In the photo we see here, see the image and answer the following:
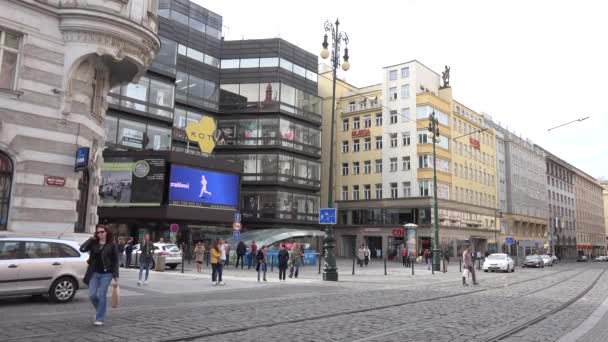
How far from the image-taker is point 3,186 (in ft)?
49.5

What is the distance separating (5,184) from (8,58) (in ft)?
12.7

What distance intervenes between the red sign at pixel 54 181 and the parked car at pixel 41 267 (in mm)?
3603

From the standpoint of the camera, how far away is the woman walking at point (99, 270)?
358 inches

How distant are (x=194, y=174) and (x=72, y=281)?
27.1 meters

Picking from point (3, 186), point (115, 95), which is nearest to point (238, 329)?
point (3, 186)


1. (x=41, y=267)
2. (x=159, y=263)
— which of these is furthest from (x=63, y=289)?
(x=159, y=263)

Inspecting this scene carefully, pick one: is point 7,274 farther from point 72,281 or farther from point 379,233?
point 379,233

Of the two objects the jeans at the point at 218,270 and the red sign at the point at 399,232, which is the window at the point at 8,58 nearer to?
the jeans at the point at 218,270

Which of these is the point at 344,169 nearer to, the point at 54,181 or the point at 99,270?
the point at 54,181

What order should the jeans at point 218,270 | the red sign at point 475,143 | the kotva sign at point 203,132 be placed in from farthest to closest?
1. the red sign at point 475,143
2. the kotva sign at point 203,132
3. the jeans at point 218,270

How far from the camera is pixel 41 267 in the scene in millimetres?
12109

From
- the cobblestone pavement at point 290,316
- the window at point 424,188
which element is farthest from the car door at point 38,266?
the window at point 424,188

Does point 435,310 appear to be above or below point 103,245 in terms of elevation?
below

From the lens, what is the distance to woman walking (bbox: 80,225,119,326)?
9.10 meters
